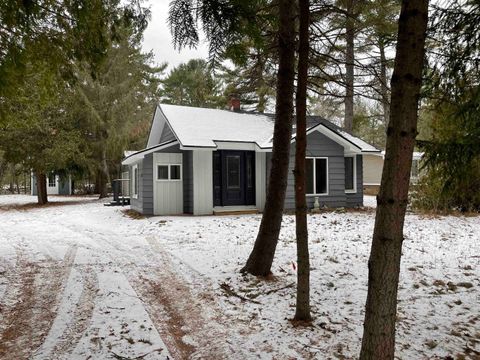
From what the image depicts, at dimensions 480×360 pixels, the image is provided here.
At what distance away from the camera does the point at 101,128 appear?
2158 centimetres

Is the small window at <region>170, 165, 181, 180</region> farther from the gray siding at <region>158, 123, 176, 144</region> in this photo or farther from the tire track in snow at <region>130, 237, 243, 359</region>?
the tire track in snow at <region>130, 237, 243, 359</region>

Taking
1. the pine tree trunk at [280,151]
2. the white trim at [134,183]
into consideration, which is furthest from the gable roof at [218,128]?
the pine tree trunk at [280,151]

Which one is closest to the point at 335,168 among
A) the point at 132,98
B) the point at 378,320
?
the point at 378,320

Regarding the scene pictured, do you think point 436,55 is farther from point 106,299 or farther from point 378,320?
point 106,299

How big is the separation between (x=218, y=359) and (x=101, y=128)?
20453mm

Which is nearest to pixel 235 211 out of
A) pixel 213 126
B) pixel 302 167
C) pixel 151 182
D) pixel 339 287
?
pixel 151 182

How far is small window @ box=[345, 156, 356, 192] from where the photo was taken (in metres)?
15.5

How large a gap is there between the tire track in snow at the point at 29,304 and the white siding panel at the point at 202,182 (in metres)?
6.61

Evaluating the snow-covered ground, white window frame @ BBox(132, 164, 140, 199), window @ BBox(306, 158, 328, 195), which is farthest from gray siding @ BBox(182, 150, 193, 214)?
window @ BBox(306, 158, 328, 195)

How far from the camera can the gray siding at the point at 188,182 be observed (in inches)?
524

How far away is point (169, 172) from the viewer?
13516mm

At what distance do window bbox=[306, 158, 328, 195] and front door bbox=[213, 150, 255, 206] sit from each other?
2.29 m

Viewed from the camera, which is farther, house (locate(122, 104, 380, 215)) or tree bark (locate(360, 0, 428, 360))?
house (locate(122, 104, 380, 215))

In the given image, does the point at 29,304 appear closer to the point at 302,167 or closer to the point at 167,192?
the point at 302,167
